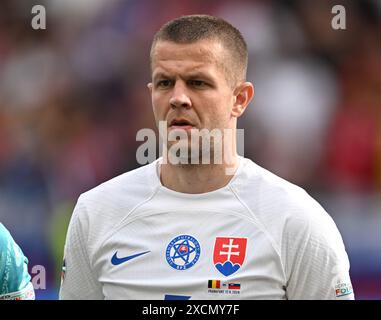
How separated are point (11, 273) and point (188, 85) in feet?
4.15

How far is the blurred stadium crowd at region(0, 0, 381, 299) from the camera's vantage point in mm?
7035

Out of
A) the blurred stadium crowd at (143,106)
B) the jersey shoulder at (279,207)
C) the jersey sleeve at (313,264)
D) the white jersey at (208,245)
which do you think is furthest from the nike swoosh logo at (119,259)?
the blurred stadium crowd at (143,106)

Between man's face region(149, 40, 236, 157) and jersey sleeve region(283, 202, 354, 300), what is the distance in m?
0.59

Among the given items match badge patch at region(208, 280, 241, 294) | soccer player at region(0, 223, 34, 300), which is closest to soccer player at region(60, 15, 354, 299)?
match badge patch at region(208, 280, 241, 294)

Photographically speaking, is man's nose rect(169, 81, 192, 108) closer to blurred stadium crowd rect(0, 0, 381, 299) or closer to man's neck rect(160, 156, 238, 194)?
man's neck rect(160, 156, 238, 194)

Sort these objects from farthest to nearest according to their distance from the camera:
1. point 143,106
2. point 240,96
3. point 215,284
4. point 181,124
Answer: point 143,106
point 240,96
point 181,124
point 215,284

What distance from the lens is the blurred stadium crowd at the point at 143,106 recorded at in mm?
7035

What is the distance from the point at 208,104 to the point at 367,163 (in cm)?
423

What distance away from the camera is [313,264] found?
322cm

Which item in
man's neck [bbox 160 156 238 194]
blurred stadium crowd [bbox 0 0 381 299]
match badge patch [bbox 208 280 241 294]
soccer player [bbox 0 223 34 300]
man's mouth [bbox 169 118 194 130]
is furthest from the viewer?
blurred stadium crowd [bbox 0 0 381 299]

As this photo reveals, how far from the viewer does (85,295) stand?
11.5 feet

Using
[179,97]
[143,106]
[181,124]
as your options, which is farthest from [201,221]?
[143,106]

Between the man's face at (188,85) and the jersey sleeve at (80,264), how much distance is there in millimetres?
616

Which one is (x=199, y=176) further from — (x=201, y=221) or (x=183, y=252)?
(x=183, y=252)
